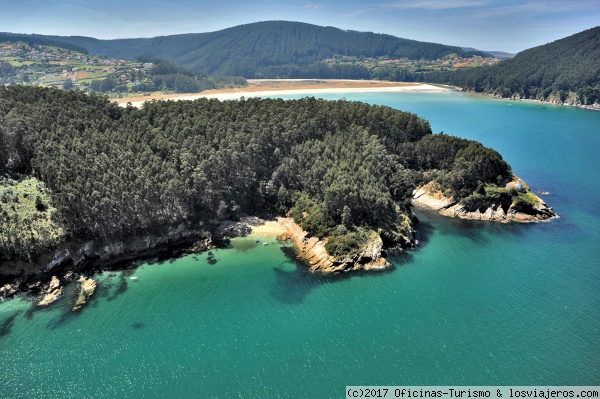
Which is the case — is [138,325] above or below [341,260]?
below

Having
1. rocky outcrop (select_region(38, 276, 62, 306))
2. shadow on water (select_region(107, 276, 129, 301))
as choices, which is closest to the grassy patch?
rocky outcrop (select_region(38, 276, 62, 306))

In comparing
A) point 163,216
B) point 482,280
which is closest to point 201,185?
point 163,216

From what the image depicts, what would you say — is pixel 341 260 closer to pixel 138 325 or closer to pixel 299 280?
pixel 299 280

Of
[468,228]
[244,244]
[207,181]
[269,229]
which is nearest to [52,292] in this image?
[207,181]

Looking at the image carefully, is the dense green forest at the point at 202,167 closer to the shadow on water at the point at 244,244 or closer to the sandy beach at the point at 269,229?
the sandy beach at the point at 269,229

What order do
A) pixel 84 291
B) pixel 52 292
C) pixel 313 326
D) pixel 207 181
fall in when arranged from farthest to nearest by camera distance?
pixel 207 181
pixel 84 291
pixel 52 292
pixel 313 326

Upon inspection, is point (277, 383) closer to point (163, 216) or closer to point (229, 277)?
point (229, 277)

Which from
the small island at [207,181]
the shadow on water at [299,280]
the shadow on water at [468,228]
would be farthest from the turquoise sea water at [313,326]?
the small island at [207,181]
